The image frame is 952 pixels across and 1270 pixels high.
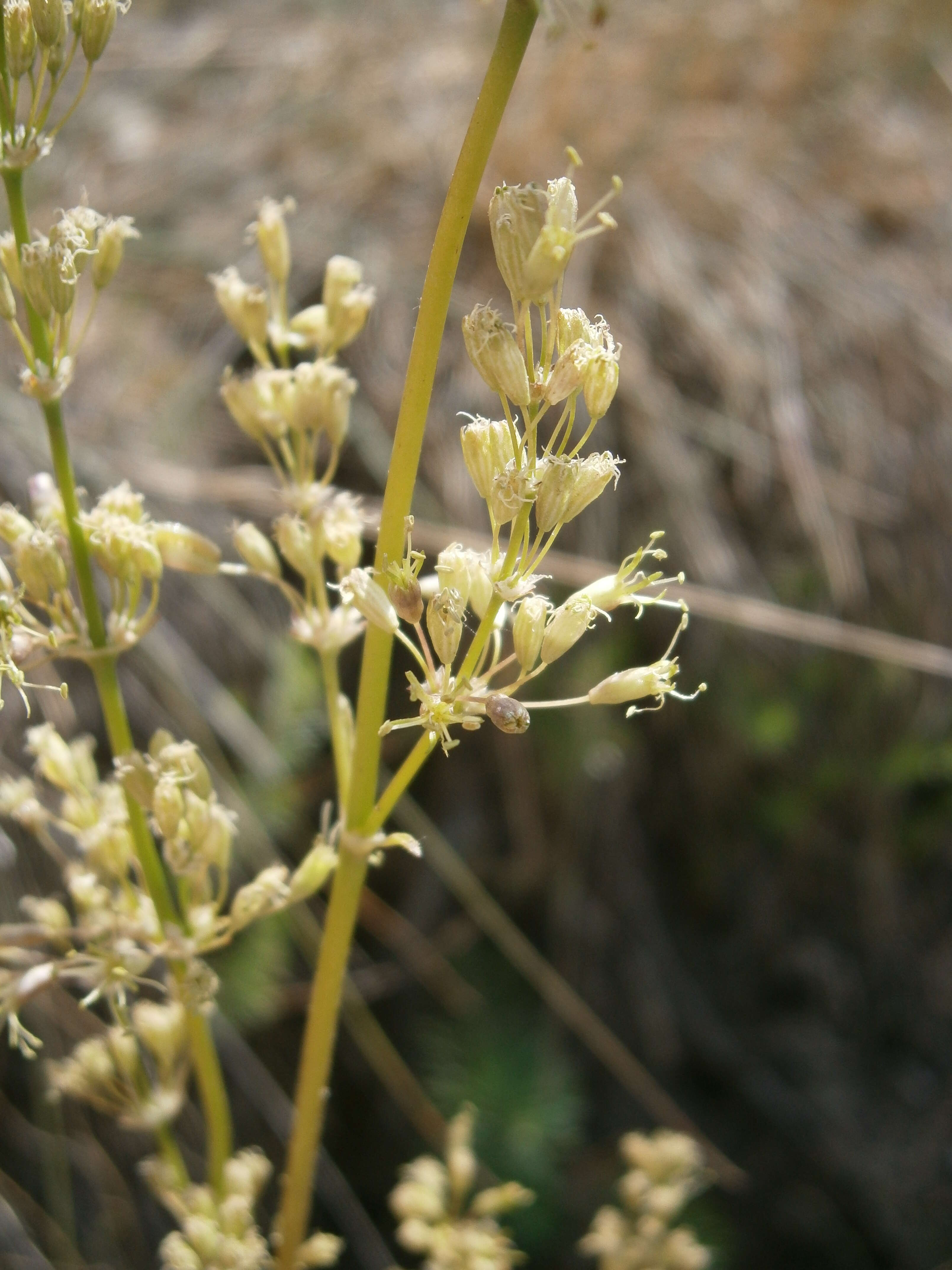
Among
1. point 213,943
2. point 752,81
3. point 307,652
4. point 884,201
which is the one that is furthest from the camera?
point 752,81

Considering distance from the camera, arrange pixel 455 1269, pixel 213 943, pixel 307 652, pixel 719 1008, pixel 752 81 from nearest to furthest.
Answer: pixel 213 943 < pixel 455 1269 < pixel 307 652 < pixel 719 1008 < pixel 752 81

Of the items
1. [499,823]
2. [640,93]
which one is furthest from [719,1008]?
[640,93]

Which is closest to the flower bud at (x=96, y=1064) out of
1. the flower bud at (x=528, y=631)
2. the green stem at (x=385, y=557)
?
the green stem at (x=385, y=557)

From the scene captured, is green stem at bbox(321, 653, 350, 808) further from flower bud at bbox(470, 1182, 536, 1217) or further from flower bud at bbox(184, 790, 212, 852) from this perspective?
flower bud at bbox(470, 1182, 536, 1217)

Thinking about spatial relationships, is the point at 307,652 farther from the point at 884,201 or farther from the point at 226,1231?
the point at 884,201

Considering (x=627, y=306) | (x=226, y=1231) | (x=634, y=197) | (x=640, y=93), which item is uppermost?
(x=640, y=93)

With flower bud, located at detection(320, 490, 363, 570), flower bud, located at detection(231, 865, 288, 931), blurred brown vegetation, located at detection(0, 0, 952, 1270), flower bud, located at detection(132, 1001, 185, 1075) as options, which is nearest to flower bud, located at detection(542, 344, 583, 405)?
flower bud, located at detection(320, 490, 363, 570)

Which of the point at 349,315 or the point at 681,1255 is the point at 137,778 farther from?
the point at 681,1255
